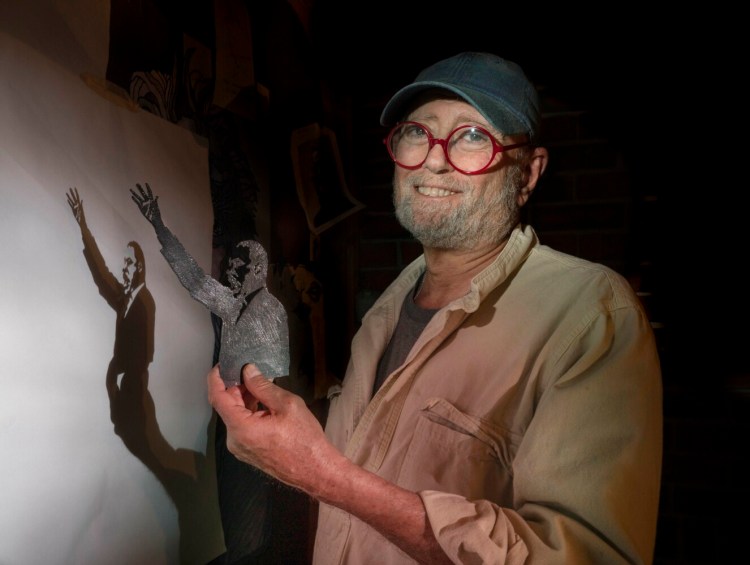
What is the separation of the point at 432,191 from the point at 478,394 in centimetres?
34

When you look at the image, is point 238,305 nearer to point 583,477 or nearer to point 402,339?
point 402,339

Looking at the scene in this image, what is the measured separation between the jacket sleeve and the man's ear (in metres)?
0.30

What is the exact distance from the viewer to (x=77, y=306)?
0.87 m

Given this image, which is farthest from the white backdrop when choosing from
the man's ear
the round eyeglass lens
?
the man's ear

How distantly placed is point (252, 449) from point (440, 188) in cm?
51

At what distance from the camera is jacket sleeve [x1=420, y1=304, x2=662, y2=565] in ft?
2.77

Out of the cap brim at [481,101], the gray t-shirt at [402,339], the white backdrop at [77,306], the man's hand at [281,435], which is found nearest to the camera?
the white backdrop at [77,306]

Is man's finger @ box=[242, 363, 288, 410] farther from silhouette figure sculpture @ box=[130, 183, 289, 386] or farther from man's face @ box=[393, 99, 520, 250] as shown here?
man's face @ box=[393, 99, 520, 250]

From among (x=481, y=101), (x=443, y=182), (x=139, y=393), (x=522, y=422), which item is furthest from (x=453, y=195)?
(x=139, y=393)

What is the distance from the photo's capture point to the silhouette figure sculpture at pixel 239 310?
889mm

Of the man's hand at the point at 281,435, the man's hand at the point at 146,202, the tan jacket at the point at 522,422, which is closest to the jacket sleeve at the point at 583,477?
the tan jacket at the point at 522,422

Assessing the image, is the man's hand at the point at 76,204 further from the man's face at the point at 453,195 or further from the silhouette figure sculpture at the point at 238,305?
A: the man's face at the point at 453,195

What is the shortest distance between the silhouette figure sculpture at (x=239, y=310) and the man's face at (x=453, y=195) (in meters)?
0.30

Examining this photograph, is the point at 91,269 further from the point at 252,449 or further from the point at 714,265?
the point at 714,265
